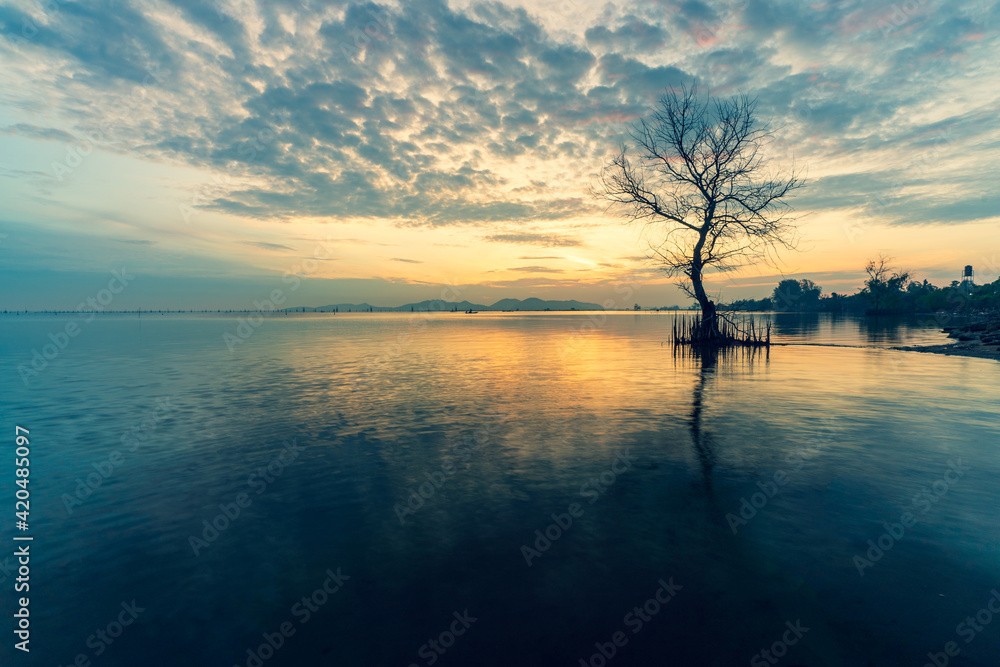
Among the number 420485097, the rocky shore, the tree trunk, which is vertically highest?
the tree trunk

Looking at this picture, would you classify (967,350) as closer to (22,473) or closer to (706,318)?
(706,318)

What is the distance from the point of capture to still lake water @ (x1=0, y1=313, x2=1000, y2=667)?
460cm

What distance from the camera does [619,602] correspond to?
5.07m

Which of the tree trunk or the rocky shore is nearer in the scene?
the rocky shore

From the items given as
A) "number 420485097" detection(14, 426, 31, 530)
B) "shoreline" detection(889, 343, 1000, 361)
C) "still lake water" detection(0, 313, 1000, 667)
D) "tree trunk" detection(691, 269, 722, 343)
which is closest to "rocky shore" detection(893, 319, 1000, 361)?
"shoreline" detection(889, 343, 1000, 361)

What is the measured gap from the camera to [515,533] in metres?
6.67

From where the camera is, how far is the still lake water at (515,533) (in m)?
4.60

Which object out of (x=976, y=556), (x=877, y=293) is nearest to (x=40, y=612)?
(x=976, y=556)

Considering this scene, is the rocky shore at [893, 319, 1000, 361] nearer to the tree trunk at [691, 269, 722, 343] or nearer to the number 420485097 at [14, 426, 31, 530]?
the tree trunk at [691, 269, 722, 343]

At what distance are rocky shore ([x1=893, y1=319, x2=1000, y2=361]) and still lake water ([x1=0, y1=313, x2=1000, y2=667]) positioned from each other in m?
17.5

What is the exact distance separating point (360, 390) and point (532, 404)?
7.58m

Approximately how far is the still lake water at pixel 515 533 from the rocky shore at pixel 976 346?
17482 millimetres

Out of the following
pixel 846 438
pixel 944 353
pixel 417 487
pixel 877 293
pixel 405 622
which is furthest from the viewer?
pixel 877 293

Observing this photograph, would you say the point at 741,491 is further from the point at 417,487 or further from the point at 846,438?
the point at 417,487
